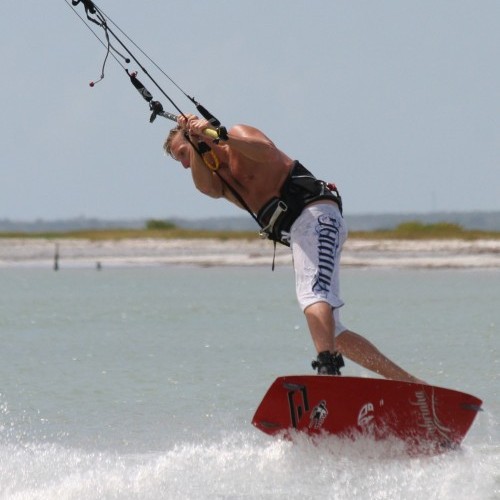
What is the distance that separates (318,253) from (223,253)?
44.9m

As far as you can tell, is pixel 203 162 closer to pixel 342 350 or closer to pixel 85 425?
pixel 342 350

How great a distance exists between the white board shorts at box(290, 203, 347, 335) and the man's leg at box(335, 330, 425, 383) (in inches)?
2.9

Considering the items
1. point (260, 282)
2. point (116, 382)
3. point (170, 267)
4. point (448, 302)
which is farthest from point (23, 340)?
point (170, 267)

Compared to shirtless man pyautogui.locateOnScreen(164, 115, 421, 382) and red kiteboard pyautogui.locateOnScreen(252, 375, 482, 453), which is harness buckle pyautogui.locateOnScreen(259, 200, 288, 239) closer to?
shirtless man pyautogui.locateOnScreen(164, 115, 421, 382)

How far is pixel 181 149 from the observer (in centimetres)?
789

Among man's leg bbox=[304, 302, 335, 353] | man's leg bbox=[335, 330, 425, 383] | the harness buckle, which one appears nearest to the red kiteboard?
man's leg bbox=[304, 302, 335, 353]

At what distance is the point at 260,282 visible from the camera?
37.1 m

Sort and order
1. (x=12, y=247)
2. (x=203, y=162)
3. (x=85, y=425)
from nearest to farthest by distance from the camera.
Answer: (x=203, y=162) → (x=85, y=425) → (x=12, y=247)

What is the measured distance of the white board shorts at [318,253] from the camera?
24.7 ft

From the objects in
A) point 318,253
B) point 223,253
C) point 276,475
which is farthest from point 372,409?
point 223,253

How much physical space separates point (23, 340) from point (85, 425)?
8667mm

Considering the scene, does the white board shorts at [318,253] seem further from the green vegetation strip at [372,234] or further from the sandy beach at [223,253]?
the green vegetation strip at [372,234]

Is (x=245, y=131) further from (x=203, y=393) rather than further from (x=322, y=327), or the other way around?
(x=203, y=393)

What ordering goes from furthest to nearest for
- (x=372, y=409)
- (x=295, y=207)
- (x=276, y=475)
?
(x=295, y=207) < (x=276, y=475) < (x=372, y=409)
